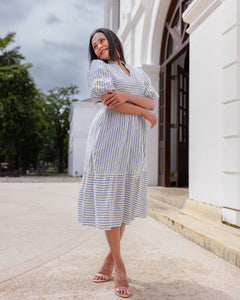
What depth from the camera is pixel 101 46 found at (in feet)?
7.23

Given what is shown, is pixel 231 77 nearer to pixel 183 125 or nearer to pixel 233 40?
pixel 233 40

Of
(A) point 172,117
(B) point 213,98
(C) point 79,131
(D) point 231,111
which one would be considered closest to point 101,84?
(D) point 231,111

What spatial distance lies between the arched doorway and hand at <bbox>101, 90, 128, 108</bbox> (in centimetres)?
553

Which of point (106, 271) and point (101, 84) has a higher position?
point (101, 84)

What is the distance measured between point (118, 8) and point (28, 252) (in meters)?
12.6

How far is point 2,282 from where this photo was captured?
7.08 ft

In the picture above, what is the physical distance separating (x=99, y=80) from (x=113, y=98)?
168 mm

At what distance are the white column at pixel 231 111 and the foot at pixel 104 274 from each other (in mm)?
1656

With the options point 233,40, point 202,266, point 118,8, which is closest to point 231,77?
point 233,40

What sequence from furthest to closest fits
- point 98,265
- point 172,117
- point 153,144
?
A: point 172,117 → point 153,144 → point 98,265

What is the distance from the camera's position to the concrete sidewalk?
202cm

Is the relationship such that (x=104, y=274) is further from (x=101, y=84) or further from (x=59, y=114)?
(x=59, y=114)

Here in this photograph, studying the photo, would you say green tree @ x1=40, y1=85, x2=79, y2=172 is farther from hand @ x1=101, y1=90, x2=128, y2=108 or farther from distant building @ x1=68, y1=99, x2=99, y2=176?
hand @ x1=101, y1=90, x2=128, y2=108

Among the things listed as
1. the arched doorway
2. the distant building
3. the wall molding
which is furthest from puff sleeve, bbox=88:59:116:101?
the distant building
